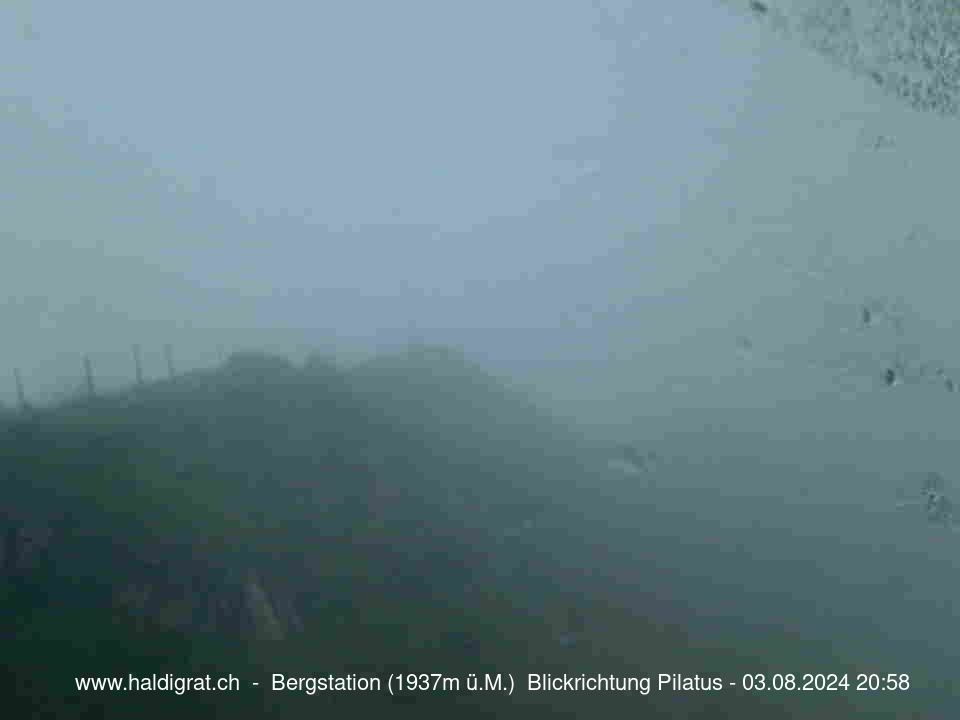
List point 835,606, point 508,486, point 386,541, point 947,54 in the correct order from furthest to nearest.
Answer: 1. point 508,486
2. point 835,606
3. point 386,541
4. point 947,54

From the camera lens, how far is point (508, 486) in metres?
15.4

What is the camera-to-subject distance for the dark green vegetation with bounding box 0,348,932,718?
8.41 meters

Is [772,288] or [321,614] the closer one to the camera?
[321,614]

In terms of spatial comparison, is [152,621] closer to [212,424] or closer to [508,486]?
[212,424]

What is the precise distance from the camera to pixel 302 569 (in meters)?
10.6

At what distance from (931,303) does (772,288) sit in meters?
2.27

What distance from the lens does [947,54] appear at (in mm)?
7277

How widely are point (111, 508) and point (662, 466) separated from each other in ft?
39.7

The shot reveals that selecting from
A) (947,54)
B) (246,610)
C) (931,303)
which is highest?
(947,54)

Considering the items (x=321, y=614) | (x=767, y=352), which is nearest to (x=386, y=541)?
(x=321, y=614)

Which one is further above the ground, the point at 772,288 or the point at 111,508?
the point at 772,288

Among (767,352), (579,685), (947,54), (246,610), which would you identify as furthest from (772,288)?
(246,610)

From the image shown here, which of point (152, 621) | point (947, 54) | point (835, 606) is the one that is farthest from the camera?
point (835, 606)

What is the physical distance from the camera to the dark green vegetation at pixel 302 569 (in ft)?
27.6
